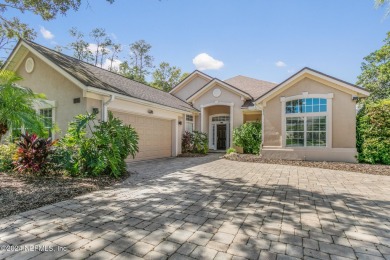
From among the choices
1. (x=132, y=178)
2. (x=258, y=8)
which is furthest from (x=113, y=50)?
(x=132, y=178)

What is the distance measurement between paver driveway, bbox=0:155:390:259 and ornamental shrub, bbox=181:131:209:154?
9.01 m

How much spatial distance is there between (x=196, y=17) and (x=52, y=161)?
8961 millimetres

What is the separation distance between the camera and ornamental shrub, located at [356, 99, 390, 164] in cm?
991

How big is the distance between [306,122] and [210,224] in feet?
33.2

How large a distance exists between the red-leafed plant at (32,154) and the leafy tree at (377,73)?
93.4 ft

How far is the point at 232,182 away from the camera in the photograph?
6.44 metres

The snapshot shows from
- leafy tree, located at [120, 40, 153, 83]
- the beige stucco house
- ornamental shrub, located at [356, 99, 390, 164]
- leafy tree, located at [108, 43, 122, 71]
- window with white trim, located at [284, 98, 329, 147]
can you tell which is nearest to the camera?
the beige stucco house

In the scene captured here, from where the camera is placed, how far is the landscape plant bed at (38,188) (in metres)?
4.25

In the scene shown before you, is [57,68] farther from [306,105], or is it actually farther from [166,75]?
[166,75]

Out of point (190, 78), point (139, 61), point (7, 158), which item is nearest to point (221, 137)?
point (190, 78)

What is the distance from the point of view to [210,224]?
3.42 meters

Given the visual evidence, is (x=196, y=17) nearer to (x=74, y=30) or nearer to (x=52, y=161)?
(x=52, y=161)

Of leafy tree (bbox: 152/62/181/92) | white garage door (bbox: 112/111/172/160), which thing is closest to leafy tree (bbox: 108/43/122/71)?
leafy tree (bbox: 152/62/181/92)

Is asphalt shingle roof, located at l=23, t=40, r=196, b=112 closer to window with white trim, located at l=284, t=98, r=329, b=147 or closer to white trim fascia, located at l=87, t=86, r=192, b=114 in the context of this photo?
white trim fascia, located at l=87, t=86, r=192, b=114
